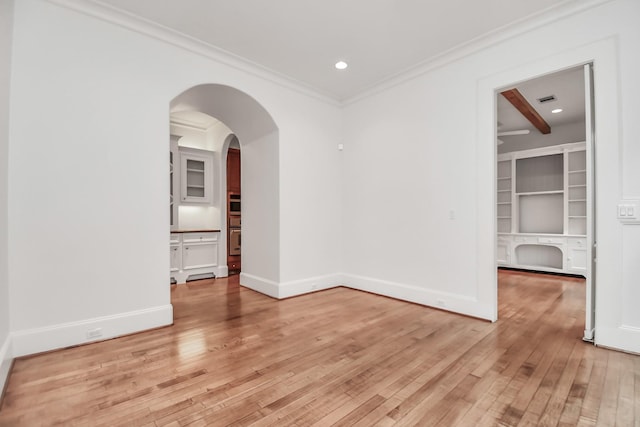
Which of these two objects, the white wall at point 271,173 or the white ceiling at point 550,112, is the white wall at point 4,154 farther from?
the white ceiling at point 550,112

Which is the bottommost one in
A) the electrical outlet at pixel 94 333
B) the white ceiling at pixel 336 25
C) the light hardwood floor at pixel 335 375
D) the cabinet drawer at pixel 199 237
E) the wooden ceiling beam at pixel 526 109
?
the light hardwood floor at pixel 335 375

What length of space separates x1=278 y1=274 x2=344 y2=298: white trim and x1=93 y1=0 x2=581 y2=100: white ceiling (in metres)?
2.95

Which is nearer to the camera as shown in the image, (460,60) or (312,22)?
(312,22)

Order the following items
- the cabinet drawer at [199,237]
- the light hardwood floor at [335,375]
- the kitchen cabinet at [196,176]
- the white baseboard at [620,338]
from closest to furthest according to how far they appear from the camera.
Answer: the light hardwood floor at [335,375] < the white baseboard at [620,338] < the cabinet drawer at [199,237] < the kitchen cabinet at [196,176]

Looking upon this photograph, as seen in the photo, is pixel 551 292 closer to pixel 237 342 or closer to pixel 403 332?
pixel 403 332

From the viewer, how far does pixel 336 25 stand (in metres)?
3.08

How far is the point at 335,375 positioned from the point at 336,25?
126 inches

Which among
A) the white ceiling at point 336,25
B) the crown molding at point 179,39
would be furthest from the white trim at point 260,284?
the white ceiling at point 336,25

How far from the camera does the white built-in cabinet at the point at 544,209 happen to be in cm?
583

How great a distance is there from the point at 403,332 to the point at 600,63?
2.95 meters

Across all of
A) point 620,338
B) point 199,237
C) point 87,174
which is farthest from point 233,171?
point 620,338

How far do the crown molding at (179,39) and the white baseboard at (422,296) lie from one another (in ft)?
9.69

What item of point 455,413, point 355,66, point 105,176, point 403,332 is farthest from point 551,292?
point 105,176

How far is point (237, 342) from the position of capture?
2.69 meters
